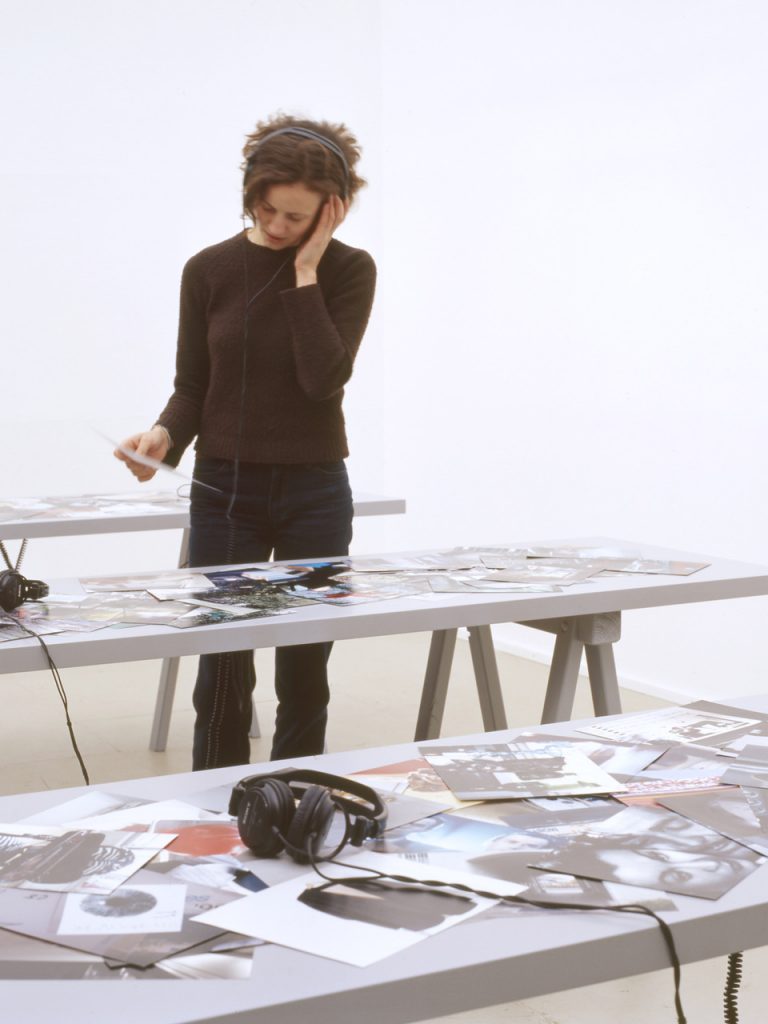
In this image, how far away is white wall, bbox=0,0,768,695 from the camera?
11.2ft

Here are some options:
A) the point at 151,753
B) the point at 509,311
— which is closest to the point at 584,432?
the point at 509,311

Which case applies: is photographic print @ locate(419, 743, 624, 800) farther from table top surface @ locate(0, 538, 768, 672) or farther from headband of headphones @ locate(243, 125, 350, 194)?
headband of headphones @ locate(243, 125, 350, 194)

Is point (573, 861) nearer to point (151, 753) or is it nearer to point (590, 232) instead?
point (151, 753)

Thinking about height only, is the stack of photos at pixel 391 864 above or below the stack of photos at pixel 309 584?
below

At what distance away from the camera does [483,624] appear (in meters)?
1.84

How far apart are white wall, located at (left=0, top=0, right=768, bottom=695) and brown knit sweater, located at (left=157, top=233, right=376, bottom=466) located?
163 centimetres

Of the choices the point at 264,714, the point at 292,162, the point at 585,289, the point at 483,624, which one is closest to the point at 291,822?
the point at 483,624

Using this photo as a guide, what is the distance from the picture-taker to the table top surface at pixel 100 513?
263cm

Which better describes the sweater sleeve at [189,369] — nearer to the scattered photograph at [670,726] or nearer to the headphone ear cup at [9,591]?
the headphone ear cup at [9,591]

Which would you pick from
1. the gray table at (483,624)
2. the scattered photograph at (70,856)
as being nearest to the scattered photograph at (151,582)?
the gray table at (483,624)

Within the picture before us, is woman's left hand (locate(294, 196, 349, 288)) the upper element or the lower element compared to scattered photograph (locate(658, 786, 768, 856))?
upper

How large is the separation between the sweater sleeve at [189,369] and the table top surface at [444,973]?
1.42 metres

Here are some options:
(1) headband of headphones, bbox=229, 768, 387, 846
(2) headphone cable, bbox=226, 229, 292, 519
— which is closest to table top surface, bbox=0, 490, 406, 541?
(2) headphone cable, bbox=226, 229, 292, 519

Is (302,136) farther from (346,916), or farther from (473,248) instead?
(473,248)
